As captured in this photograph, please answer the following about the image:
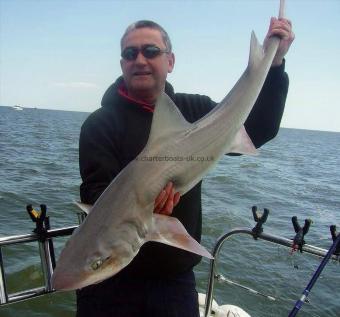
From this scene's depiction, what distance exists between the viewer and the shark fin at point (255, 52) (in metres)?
3.18

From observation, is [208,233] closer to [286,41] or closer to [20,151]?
[286,41]

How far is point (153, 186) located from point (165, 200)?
13cm

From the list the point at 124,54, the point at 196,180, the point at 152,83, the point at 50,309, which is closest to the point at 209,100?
the point at 152,83

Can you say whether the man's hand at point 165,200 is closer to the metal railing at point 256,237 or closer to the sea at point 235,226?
the metal railing at point 256,237

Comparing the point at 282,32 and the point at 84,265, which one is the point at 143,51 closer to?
Result: the point at 282,32

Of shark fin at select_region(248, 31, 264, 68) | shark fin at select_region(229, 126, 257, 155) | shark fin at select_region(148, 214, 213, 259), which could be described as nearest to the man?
shark fin at select_region(248, 31, 264, 68)

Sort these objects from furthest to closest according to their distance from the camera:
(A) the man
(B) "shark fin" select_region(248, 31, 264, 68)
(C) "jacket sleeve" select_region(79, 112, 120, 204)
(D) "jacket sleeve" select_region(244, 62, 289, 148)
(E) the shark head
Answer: (D) "jacket sleeve" select_region(244, 62, 289, 148) → (B) "shark fin" select_region(248, 31, 264, 68) → (A) the man → (C) "jacket sleeve" select_region(79, 112, 120, 204) → (E) the shark head

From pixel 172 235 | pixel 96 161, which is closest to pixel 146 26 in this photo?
pixel 96 161

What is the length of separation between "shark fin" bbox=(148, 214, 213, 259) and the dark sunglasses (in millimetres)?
1394

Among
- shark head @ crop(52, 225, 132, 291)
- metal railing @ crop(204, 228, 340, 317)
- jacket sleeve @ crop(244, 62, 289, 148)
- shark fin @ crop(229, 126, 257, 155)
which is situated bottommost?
metal railing @ crop(204, 228, 340, 317)

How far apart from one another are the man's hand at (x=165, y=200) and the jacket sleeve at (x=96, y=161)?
512mm

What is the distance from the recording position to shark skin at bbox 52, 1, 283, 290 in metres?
2.17

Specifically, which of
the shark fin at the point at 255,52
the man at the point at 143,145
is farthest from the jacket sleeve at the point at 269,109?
the shark fin at the point at 255,52

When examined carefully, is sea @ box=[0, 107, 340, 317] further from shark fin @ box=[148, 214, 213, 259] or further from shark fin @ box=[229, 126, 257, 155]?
shark fin @ box=[148, 214, 213, 259]
